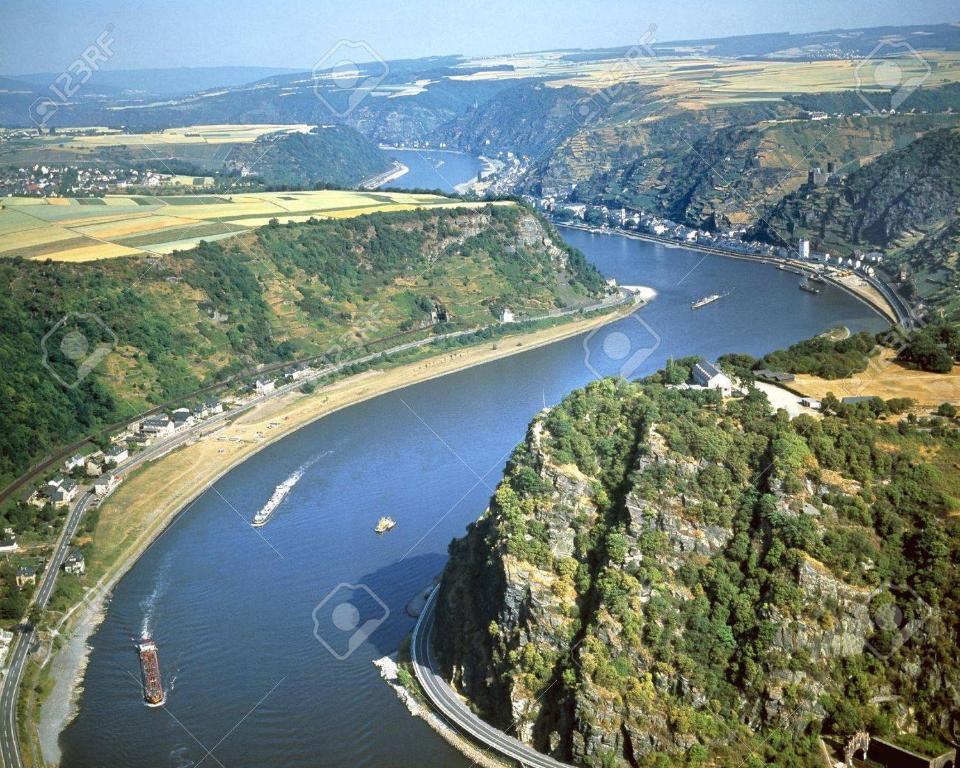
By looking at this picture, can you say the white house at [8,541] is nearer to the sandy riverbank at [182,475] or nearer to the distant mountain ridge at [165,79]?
the sandy riverbank at [182,475]

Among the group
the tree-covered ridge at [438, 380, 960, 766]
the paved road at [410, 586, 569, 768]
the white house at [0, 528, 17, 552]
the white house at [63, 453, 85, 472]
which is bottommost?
the white house at [63, 453, 85, 472]

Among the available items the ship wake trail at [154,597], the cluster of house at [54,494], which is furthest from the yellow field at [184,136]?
the ship wake trail at [154,597]

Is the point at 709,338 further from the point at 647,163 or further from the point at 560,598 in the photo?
the point at 647,163

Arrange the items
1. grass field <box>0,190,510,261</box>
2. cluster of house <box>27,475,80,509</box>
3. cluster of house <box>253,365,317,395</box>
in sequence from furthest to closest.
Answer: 1. grass field <box>0,190,510,261</box>
2. cluster of house <box>253,365,317,395</box>
3. cluster of house <box>27,475,80,509</box>

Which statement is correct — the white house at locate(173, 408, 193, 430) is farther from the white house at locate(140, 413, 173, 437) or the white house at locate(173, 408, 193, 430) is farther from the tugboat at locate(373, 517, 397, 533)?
the tugboat at locate(373, 517, 397, 533)

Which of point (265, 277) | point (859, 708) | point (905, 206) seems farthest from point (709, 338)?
point (859, 708)

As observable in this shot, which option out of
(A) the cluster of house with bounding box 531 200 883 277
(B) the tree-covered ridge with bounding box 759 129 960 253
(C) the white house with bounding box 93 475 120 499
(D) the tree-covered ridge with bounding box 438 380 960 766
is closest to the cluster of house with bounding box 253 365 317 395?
(C) the white house with bounding box 93 475 120 499
